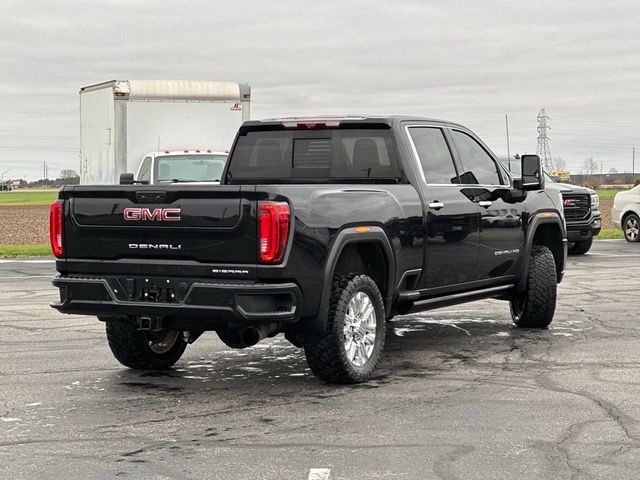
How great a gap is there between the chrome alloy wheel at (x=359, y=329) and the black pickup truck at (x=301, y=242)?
14 mm

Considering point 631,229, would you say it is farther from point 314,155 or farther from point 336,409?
point 336,409

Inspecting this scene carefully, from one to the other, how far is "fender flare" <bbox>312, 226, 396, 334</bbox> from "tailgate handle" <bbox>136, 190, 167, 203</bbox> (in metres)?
1.23

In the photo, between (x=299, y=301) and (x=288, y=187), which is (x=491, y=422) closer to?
(x=299, y=301)

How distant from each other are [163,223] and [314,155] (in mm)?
2313

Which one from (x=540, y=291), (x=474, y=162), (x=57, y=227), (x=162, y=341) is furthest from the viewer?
(x=540, y=291)

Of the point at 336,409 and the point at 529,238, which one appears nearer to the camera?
the point at 336,409

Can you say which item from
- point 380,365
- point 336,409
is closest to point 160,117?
point 380,365

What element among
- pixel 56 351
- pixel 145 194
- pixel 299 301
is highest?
pixel 145 194

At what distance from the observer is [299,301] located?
7.86m

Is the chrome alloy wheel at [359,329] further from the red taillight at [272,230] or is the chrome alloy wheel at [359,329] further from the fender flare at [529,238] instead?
the fender flare at [529,238]

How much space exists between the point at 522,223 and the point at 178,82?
47.3 ft

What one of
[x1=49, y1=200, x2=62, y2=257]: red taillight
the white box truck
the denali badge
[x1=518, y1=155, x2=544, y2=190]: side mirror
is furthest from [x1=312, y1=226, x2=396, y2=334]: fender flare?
the white box truck

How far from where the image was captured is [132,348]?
908 centimetres

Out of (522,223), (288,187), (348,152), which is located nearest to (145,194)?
(288,187)
